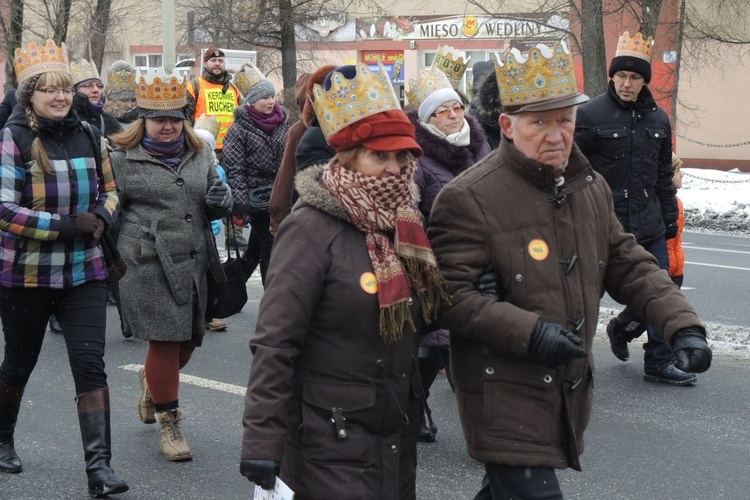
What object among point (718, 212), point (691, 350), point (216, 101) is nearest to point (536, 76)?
point (691, 350)

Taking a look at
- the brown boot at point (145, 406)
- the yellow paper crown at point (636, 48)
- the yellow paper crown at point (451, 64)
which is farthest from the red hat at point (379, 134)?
the yellow paper crown at point (451, 64)

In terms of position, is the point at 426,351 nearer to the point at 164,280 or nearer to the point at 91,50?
the point at 164,280

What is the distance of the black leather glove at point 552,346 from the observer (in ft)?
10.4

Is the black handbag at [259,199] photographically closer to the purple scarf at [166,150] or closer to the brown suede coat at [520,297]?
the purple scarf at [166,150]

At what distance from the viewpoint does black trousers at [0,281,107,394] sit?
5.05 metres

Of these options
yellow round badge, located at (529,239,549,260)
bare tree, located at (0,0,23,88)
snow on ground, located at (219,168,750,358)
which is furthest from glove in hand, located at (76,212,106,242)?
bare tree, located at (0,0,23,88)

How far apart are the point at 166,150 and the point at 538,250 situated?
2700 millimetres

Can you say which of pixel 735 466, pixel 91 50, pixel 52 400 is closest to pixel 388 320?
pixel 735 466

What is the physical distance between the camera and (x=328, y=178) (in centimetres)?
326

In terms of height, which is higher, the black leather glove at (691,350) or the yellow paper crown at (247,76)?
the yellow paper crown at (247,76)

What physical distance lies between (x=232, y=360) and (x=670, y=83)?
72.0 ft

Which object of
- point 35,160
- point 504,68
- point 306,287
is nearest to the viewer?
point 306,287

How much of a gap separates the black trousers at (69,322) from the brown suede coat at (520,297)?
2.19 meters

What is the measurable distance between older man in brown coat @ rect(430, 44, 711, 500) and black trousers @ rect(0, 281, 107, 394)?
218cm
